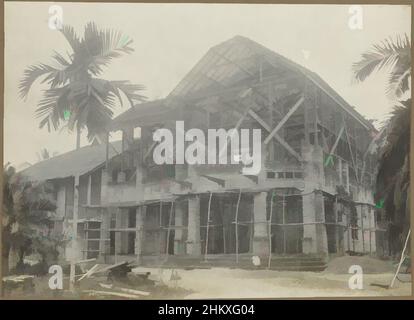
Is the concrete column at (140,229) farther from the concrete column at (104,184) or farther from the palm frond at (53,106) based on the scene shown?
the palm frond at (53,106)

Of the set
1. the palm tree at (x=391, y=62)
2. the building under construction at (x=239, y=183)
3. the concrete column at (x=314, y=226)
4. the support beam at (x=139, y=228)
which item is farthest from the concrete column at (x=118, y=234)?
the palm tree at (x=391, y=62)

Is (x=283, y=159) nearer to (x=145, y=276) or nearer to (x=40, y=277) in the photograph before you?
(x=145, y=276)

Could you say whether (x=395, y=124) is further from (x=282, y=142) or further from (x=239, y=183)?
(x=239, y=183)

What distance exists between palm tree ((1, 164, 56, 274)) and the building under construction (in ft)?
0.44

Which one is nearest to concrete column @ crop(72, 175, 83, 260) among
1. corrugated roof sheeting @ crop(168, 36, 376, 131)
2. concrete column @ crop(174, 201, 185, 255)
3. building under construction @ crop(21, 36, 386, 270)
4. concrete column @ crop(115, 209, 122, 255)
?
building under construction @ crop(21, 36, 386, 270)

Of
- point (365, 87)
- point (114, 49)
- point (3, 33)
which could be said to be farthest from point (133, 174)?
point (365, 87)

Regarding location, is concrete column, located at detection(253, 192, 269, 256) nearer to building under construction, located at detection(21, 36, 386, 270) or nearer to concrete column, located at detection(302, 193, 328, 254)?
building under construction, located at detection(21, 36, 386, 270)

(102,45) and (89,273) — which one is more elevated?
(102,45)

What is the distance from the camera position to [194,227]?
4.60 meters

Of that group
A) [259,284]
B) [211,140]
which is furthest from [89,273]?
[211,140]

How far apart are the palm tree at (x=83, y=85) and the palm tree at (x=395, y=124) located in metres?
2.22

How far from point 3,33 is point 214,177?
2.33 m

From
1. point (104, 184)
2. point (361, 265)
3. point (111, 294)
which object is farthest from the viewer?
point (104, 184)

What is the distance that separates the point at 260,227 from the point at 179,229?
746 millimetres
